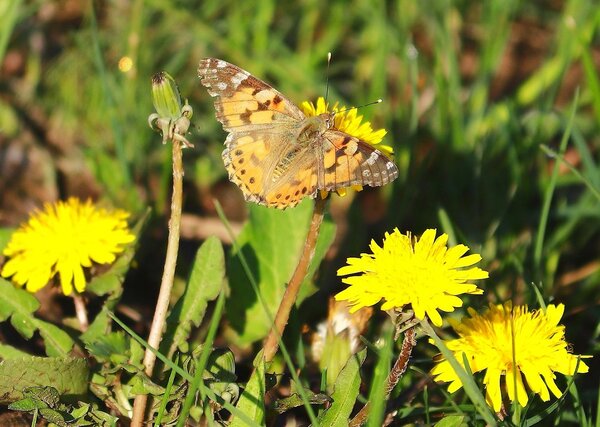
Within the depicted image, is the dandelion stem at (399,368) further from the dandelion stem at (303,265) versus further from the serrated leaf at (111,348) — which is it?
the serrated leaf at (111,348)

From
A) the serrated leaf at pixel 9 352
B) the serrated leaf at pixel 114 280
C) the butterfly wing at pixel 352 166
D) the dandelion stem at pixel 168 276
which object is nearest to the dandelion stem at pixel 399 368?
the butterfly wing at pixel 352 166

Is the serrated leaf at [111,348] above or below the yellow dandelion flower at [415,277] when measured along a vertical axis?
below

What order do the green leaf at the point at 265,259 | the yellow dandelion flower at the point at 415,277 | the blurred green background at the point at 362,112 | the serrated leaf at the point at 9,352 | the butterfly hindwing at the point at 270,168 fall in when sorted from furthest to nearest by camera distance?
the blurred green background at the point at 362,112, the green leaf at the point at 265,259, the serrated leaf at the point at 9,352, the butterfly hindwing at the point at 270,168, the yellow dandelion flower at the point at 415,277

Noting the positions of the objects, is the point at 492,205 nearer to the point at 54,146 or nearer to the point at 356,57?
the point at 356,57

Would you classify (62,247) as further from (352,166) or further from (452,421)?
(452,421)

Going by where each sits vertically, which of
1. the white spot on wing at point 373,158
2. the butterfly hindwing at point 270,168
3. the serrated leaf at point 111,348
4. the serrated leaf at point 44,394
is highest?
the white spot on wing at point 373,158

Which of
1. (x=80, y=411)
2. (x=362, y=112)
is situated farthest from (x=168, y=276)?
(x=362, y=112)
